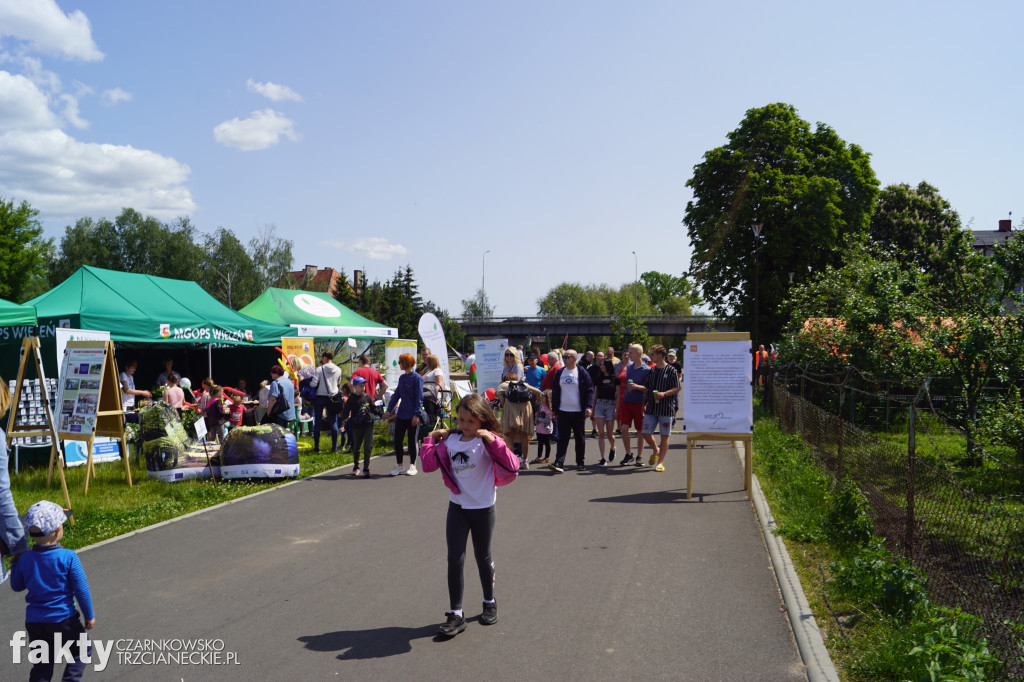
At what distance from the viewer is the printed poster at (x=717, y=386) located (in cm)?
980

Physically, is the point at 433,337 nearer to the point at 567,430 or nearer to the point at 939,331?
the point at 567,430

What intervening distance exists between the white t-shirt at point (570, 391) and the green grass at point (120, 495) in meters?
4.01

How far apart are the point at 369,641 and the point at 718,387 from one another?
630cm

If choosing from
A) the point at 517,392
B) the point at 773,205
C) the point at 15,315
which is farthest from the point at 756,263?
the point at 15,315

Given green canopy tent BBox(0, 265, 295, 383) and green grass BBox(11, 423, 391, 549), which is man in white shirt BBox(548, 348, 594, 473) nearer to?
green grass BBox(11, 423, 391, 549)

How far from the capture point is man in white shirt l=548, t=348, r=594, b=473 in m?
11.8

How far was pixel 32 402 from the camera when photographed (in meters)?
11.7

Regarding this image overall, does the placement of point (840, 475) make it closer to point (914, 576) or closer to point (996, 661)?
point (914, 576)

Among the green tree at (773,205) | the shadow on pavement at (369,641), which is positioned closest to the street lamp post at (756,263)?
the green tree at (773,205)

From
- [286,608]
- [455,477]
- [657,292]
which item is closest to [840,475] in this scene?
[455,477]

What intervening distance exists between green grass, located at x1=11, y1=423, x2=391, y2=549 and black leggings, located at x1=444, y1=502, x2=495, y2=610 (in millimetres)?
4708

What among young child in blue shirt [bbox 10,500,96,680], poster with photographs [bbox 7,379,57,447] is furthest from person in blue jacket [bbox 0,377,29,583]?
poster with photographs [bbox 7,379,57,447]

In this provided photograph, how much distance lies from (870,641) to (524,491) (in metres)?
5.77

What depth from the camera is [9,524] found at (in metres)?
4.02
